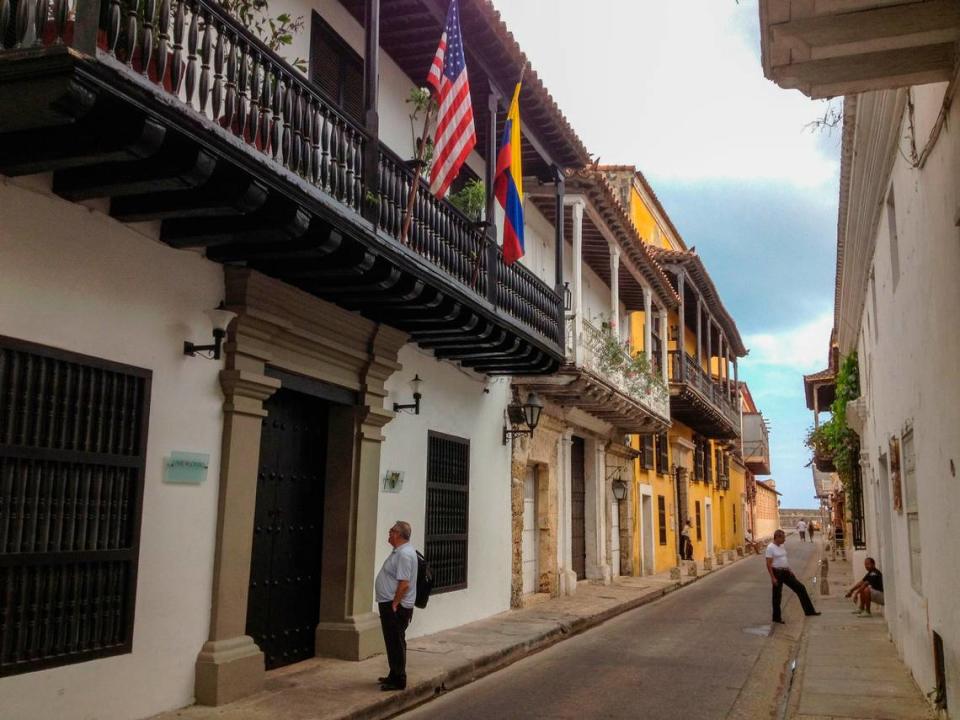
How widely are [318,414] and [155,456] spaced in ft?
9.37

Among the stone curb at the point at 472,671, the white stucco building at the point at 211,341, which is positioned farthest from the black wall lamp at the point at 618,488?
the white stucco building at the point at 211,341

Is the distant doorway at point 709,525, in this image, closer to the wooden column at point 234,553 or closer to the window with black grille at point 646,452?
the window with black grille at point 646,452

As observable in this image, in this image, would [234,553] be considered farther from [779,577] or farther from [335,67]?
[779,577]

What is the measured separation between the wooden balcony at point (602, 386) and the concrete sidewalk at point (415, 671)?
359cm

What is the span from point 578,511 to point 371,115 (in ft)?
41.1

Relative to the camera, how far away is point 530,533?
15.6 metres

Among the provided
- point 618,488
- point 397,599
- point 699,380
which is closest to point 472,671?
point 397,599

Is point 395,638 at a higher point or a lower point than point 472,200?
lower

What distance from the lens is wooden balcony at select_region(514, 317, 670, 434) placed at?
47.1 ft

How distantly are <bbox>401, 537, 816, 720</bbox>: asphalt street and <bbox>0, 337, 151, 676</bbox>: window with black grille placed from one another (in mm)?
2753

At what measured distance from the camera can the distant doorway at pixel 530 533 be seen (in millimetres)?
15156

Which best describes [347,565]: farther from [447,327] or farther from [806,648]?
[806,648]

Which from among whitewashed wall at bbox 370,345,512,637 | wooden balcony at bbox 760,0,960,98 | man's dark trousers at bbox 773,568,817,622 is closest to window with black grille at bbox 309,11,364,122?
whitewashed wall at bbox 370,345,512,637

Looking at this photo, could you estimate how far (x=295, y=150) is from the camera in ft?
22.1
